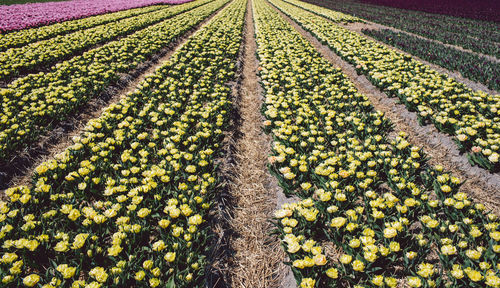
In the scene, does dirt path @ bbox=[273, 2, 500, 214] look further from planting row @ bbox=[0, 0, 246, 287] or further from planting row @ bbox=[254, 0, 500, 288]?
planting row @ bbox=[0, 0, 246, 287]

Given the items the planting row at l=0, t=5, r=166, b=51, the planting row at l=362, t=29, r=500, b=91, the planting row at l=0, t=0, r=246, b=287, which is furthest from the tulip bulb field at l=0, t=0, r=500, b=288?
the planting row at l=0, t=5, r=166, b=51

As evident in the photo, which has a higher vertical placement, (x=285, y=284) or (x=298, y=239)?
(x=298, y=239)

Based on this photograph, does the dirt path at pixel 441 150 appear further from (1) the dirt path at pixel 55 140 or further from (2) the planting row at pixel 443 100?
(1) the dirt path at pixel 55 140

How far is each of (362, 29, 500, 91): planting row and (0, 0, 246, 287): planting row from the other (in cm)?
847

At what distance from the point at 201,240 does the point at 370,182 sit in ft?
7.48

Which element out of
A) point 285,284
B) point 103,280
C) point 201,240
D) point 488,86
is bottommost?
point 285,284

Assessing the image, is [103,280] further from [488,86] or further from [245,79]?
[488,86]

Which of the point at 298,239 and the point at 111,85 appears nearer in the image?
the point at 298,239

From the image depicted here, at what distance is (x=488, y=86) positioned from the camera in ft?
24.7

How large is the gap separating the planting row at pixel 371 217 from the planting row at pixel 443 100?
1.17 meters

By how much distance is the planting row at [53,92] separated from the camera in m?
4.63

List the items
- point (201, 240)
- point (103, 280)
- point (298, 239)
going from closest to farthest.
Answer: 1. point (103, 280)
2. point (298, 239)
3. point (201, 240)

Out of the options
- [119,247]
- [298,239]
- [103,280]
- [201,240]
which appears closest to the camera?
[103,280]

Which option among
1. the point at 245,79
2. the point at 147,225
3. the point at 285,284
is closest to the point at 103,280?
the point at 147,225
